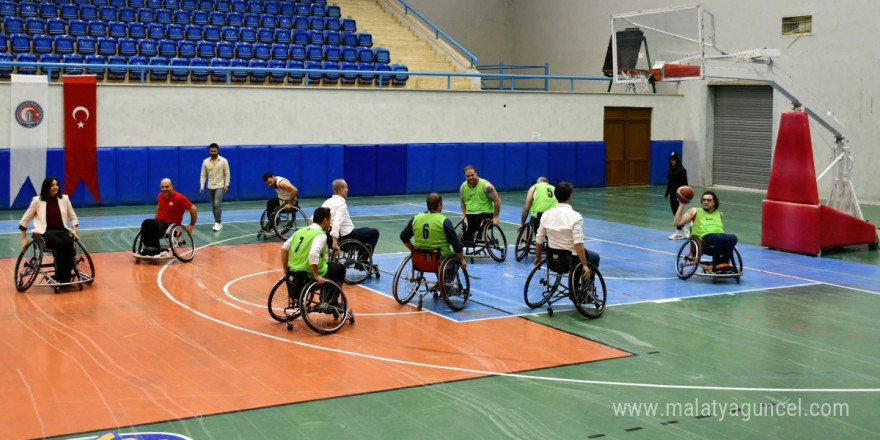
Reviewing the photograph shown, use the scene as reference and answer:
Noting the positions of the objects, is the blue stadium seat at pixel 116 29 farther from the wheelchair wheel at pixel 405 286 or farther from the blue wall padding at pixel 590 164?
the wheelchair wheel at pixel 405 286

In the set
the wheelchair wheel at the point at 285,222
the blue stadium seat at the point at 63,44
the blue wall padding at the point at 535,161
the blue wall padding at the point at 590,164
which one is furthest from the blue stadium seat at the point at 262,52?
the blue wall padding at the point at 590,164

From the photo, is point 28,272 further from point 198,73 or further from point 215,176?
point 198,73

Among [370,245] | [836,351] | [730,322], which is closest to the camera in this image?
[836,351]

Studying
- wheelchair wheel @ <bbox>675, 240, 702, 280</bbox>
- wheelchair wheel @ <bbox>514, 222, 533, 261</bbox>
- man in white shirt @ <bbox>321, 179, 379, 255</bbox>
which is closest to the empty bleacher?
wheelchair wheel @ <bbox>514, 222, 533, 261</bbox>

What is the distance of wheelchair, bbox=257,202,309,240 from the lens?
65.9 feet

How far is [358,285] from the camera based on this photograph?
1539 cm

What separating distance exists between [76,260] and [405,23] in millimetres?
25047

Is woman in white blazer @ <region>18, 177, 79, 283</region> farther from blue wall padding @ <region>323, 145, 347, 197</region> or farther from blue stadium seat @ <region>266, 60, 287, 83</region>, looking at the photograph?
blue wall padding @ <region>323, 145, 347, 197</region>

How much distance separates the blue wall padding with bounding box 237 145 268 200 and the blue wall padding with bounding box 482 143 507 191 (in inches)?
273

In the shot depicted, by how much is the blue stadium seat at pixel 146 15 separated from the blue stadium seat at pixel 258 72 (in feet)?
13.1

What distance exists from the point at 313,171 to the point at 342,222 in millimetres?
14208

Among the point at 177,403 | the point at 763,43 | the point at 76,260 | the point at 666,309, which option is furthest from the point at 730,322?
the point at 763,43

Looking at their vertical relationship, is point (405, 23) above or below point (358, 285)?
above

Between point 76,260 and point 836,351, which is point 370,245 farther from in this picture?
point 836,351
